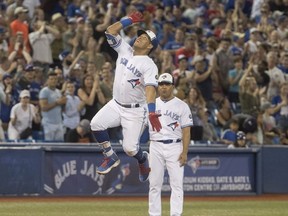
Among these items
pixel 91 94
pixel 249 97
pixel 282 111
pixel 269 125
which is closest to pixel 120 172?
pixel 91 94

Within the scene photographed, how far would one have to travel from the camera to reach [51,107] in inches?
810

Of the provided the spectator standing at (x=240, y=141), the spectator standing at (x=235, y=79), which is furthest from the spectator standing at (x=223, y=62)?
the spectator standing at (x=240, y=141)

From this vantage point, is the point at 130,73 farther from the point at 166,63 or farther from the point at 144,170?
the point at 166,63

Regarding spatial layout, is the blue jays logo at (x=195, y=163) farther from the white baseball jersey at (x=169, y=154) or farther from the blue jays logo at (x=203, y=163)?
the white baseball jersey at (x=169, y=154)

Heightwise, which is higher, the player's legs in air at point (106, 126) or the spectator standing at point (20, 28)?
the spectator standing at point (20, 28)

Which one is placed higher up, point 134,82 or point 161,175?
point 134,82

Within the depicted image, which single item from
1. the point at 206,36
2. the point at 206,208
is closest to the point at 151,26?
the point at 206,36

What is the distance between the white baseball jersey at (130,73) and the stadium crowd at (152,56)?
19.4 feet

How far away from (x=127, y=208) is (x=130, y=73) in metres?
4.51

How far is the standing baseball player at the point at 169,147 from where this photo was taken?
49.0 feet

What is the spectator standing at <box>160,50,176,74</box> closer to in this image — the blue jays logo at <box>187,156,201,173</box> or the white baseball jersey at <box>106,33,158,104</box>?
the blue jays logo at <box>187,156,201,173</box>

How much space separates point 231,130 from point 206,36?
197 inches

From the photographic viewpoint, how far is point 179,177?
14992 mm

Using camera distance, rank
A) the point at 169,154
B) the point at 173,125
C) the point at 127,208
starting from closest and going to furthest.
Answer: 1. the point at 169,154
2. the point at 173,125
3. the point at 127,208
